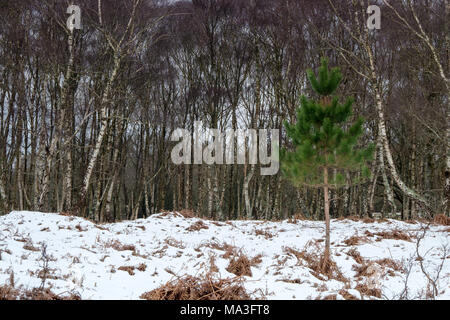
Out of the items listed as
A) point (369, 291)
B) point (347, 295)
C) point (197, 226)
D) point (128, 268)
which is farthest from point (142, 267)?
point (197, 226)

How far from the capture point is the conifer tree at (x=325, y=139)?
18.0 ft

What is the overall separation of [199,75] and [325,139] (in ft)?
42.0

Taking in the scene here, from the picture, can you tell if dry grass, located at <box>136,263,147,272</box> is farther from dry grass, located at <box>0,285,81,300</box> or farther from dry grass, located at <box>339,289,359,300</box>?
dry grass, located at <box>339,289,359,300</box>

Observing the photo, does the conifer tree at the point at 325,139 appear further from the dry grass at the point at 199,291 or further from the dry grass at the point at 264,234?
the dry grass at the point at 199,291

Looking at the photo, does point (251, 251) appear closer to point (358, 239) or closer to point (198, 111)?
point (358, 239)

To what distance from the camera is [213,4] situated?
14844 mm

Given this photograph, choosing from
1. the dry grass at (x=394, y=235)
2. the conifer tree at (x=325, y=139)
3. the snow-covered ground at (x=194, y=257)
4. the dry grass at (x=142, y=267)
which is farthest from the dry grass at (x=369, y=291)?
the dry grass at (x=394, y=235)

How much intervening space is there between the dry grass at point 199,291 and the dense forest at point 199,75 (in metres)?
7.93

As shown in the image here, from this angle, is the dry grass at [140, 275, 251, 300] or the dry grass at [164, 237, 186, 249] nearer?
the dry grass at [140, 275, 251, 300]

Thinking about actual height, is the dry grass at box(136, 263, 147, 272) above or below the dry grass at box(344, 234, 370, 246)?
above

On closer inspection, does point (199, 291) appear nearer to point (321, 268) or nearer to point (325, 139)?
point (321, 268)

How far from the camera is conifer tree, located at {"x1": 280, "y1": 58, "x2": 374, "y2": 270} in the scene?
5484 millimetres

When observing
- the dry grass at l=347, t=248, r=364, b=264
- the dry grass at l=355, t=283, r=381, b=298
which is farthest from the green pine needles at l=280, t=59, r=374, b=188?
the dry grass at l=355, t=283, r=381, b=298

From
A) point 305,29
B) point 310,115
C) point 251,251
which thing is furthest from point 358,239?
point 305,29
